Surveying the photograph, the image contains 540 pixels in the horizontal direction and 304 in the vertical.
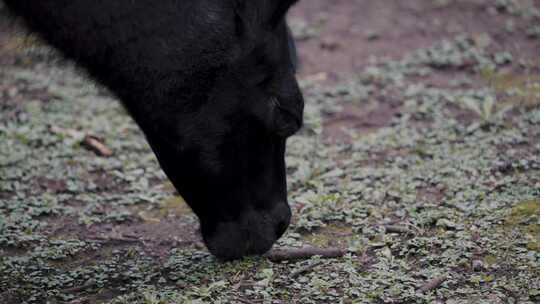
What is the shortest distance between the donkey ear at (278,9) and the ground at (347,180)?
978mm

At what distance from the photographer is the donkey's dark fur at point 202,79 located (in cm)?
399

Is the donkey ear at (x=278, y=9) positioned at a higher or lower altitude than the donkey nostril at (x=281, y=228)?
higher

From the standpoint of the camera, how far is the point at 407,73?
7.59m

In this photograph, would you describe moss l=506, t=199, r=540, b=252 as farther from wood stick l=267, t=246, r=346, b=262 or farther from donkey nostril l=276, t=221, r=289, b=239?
donkey nostril l=276, t=221, r=289, b=239

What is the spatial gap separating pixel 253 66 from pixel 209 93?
25 cm

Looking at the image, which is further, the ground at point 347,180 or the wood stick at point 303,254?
the wood stick at point 303,254

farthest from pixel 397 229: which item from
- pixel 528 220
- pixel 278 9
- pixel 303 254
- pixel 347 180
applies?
pixel 278 9

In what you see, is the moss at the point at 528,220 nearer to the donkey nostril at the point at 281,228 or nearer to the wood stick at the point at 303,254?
the wood stick at the point at 303,254

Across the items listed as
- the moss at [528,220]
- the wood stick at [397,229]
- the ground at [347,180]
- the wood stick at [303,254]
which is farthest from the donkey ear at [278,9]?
the moss at [528,220]

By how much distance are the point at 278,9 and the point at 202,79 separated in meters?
0.48

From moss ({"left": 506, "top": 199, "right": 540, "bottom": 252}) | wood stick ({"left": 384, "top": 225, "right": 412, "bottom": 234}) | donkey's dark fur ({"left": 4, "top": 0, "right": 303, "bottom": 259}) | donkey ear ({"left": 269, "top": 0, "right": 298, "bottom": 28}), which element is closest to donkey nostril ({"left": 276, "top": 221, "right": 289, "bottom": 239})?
donkey's dark fur ({"left": 4, "top": 0, "right": 303, "bottom": 259})

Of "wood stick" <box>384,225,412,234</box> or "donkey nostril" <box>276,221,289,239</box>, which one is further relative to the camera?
"wood stick" <box>384,225,412,234</box>

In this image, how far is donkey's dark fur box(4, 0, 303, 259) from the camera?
3.99 meters

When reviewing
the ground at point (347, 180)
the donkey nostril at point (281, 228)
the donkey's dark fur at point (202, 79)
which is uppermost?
the donkey's dark fur at point (202, 79)
